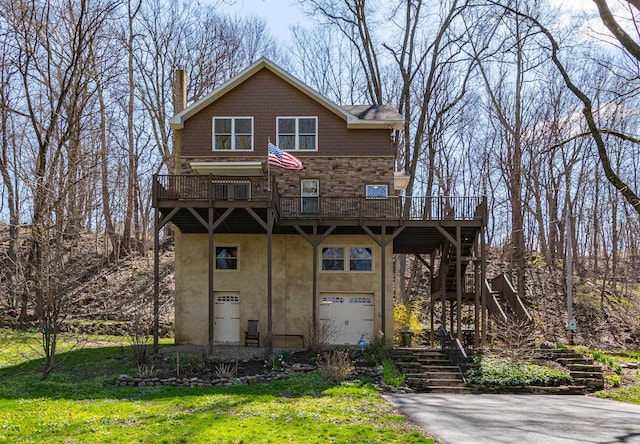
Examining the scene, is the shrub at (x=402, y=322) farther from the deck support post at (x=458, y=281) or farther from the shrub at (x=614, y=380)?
the shrub at (x=614, y=380)

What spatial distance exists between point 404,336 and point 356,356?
13.3ft

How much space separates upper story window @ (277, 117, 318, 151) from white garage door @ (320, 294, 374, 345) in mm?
6177

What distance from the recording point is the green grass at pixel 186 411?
1052 centimetres

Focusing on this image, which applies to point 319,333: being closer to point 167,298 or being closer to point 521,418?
point 521,418

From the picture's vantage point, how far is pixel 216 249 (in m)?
23.8

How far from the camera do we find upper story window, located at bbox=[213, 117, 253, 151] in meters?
24.4

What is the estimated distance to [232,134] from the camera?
24391 mm

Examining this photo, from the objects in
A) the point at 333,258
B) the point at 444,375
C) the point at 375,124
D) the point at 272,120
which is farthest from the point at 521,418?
the point at 272,120

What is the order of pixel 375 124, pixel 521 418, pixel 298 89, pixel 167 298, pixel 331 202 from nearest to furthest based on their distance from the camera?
pixel 521 418, pixel 331 202, pixel 375 124, pixel 298 89, pixel 167 298

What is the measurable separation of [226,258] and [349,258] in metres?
4.87

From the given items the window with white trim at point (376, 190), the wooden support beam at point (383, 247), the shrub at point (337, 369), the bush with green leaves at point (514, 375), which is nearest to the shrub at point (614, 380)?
the bush with green leaves at point (514, 375)

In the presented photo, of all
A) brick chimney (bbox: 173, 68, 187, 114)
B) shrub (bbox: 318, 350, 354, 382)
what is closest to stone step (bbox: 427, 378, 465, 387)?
shrub (bbox: 318, 350, 354, 382)

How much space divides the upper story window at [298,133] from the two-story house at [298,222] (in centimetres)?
4

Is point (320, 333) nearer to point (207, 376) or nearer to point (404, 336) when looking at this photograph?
point (404, 336)
